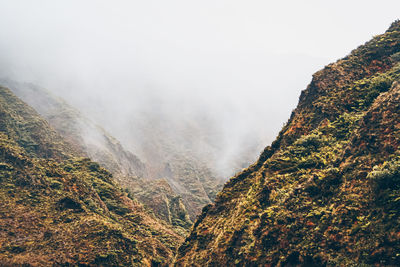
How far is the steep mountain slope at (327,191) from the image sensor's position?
1159 cm

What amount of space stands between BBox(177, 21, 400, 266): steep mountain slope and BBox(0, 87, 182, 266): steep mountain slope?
30.8ft

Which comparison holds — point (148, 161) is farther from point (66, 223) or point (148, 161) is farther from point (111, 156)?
point (66, 223)

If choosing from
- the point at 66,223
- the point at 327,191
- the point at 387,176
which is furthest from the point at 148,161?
the point at 387,176

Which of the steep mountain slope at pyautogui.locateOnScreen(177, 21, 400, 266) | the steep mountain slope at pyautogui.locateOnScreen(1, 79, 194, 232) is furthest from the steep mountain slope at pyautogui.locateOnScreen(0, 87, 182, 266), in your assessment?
the steep mountain slope at pyautogui.locateOnScreen(1, 79, 194, 232)

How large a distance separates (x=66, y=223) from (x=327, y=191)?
79.5ft

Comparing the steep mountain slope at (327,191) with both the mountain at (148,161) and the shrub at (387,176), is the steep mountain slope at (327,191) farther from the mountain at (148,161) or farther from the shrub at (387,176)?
the mountain at (148,161)

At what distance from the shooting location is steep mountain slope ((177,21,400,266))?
1159 centimetres

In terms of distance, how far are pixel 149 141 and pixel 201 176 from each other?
42705 mm

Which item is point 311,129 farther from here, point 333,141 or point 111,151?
point 111,151

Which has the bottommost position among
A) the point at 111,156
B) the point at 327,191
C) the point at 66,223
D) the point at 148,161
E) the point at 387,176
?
the point at 66,223

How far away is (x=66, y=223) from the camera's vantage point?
2869 centimetres

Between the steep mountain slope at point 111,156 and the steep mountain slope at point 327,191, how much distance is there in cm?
3429

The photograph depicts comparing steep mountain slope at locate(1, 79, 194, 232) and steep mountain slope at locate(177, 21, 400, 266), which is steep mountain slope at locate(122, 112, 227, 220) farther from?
steep mountain slope at locate(177, 21, 400, 266)

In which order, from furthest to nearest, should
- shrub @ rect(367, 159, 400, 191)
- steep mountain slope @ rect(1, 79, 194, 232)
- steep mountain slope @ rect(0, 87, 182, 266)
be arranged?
steep mountain slope @ rect(1, 79, 194, 232) < steep mountain slope @ rect(0, 87, 182, 266) < shrub @ rect(367, 159, 400, 191)
